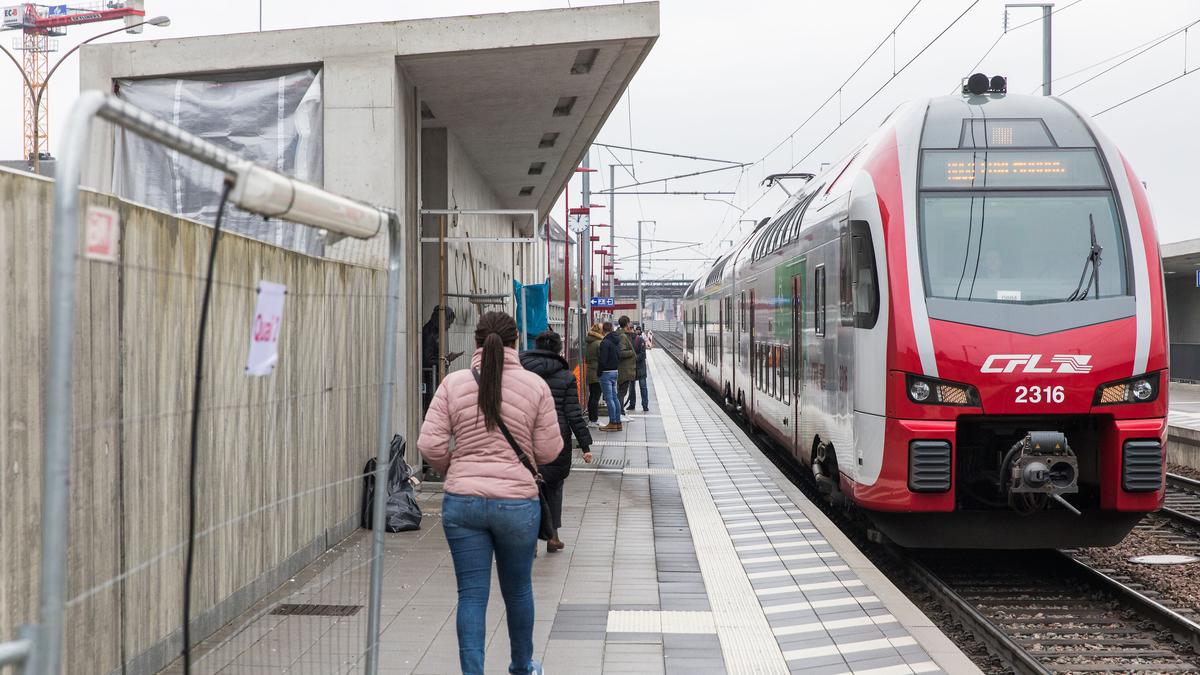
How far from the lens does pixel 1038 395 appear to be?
796 cm

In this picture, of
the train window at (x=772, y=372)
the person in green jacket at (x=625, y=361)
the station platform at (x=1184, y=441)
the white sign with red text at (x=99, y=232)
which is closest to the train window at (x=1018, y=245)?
the train window at (x=772, y=372)

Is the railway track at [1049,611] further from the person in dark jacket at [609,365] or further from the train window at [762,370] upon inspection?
the person in dark jacket at [609,365]

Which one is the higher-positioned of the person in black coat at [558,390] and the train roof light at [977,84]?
the train roof light at [977,84]

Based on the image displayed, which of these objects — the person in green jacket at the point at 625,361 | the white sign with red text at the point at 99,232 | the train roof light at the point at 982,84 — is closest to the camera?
the white sign with red text at the point at 99,232

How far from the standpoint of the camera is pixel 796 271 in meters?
12.1

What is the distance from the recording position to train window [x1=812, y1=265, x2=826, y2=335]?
405 inches

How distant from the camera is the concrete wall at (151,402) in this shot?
14.3ft

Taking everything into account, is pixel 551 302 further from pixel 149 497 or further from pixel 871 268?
pixel 149 497

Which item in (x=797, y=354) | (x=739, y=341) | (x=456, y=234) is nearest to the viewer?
(x=797, y=354)

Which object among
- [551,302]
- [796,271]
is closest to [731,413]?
[551,302]

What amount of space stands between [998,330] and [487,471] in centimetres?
442

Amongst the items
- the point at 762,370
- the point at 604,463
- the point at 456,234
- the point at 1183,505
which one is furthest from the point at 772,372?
the point at 1183,505

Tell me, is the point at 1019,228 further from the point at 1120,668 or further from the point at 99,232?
the point at 99,232

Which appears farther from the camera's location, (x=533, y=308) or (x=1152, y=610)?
(x=533, y=308)
